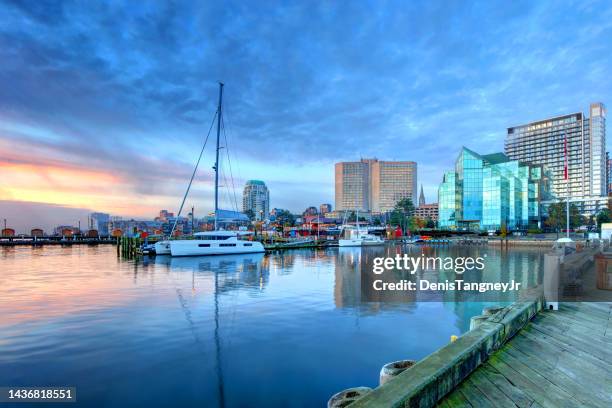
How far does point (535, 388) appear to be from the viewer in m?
5.38

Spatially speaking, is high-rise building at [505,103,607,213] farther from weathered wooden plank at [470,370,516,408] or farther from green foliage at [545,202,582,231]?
weathered wooden plank at [470,370,516,408]

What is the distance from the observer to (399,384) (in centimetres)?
456

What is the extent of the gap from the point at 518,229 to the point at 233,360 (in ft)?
433

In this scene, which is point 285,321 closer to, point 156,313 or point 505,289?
point 156,313

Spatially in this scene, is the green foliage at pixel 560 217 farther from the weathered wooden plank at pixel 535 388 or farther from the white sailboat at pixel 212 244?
the weathered wooden plank at pixel 535 388

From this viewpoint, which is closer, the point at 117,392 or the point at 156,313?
the point at 117,392

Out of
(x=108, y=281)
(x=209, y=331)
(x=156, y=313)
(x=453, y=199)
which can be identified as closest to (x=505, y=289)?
(x=209, y=331)

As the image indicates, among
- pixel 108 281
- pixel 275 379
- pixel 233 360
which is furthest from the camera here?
pixel 108 281

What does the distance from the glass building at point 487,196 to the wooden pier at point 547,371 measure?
120 m

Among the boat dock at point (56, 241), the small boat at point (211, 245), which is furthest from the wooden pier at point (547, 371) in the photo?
the boat dock at point (56, 241)

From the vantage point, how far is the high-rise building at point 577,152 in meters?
168

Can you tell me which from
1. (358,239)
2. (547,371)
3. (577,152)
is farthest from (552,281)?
(577,152)

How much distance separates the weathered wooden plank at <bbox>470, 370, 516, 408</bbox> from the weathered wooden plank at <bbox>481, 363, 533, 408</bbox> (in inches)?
3.0

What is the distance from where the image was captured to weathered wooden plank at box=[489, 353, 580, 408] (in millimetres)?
5031
